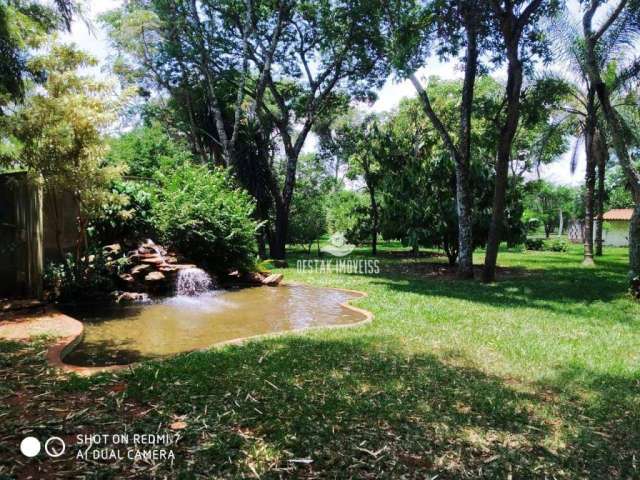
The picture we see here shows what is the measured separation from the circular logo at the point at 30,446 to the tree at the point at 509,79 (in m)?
9.52

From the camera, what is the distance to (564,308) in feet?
23.8

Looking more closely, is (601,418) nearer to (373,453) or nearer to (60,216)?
(373,453)

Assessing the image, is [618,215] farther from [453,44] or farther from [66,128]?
[66,128]

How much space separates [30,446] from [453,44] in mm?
11615

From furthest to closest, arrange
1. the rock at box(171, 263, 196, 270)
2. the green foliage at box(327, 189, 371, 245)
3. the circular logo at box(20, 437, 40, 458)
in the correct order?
the green foliage at box(327, 189, 371, 245), the rock at box(171, 263, 196, 270), the circular logo at box(20, 437, 40, 458)

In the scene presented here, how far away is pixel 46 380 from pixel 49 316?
2836mm

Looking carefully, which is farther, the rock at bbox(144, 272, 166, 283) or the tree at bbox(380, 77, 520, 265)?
the tree at bbox(380, 77, 520, 265)

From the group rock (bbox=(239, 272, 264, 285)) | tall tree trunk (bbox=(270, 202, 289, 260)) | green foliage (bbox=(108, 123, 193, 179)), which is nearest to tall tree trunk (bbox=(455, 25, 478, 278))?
rock (bbox=(239, 272, 264, 285))

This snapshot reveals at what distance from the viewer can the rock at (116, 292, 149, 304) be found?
306 inches

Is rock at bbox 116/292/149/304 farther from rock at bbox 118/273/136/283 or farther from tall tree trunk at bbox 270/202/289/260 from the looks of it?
tall tree trunk at bbox 270/202/289/260

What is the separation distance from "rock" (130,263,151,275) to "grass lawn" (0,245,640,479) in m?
4.10

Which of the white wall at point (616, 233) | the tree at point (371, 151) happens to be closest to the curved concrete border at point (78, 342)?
the tree at point (371, 151)

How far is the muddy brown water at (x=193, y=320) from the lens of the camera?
4.84 metres

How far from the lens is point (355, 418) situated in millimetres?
3029
